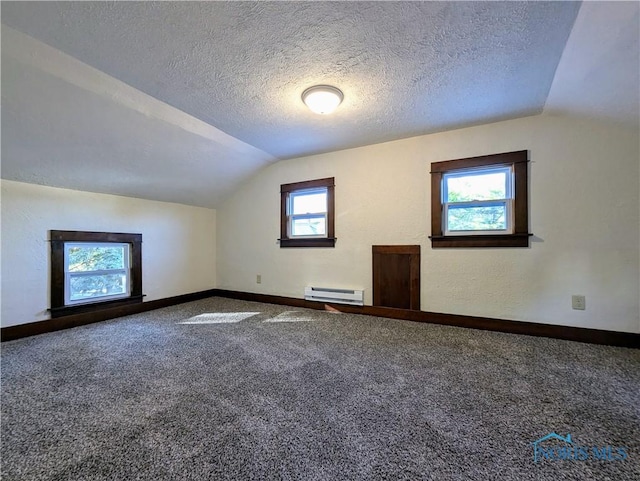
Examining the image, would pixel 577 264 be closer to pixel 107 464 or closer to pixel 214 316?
pixel 107 464

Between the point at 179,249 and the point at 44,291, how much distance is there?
1543 millimetres

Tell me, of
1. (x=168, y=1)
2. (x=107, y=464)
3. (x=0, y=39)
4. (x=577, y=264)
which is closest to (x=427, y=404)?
(x=107, y=464)

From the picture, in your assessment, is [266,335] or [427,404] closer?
[427,404]

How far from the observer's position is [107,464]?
1065mm

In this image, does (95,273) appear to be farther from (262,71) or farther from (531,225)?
(531,225)

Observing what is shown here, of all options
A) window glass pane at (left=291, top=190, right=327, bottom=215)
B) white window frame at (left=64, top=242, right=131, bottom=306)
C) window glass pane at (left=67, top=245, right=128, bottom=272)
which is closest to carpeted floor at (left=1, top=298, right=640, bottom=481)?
white window frame at (left=64, top=242, right=131, bottom=306)

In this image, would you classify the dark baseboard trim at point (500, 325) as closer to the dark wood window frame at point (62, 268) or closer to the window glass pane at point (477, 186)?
the window glass pane at point (477, 186)

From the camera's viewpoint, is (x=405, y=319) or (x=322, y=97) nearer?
(x=322, y=97)

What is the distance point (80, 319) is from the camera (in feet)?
9.53

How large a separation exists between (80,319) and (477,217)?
4509 mm

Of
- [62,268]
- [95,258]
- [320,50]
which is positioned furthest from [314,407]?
[95,258]

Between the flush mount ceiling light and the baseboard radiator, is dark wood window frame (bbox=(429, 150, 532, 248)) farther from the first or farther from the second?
the flush mount ceiling light

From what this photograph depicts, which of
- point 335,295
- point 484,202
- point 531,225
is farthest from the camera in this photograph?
point 335,295

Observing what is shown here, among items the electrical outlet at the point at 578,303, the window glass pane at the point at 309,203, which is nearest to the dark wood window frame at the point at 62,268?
the window glass pane at the point at 309,203
